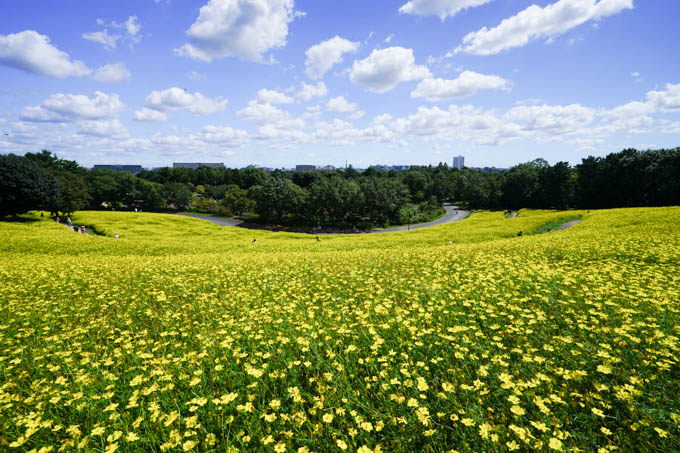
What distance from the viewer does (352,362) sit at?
211 inches

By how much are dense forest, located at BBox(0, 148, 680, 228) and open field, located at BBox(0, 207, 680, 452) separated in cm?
4952

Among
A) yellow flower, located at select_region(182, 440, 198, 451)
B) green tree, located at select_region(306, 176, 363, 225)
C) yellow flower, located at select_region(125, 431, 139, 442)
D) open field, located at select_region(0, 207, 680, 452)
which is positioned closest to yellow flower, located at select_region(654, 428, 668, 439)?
open field, located at select_region(0, 207, 680, 452)

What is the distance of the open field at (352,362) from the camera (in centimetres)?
383

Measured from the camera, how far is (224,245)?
26172 millimetres

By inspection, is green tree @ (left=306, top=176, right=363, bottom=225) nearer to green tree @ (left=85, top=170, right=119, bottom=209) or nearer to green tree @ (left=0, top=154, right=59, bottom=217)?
green tree @ (left=0, top=154, right=59, bottom=217)

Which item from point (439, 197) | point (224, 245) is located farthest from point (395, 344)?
point (439, 197)

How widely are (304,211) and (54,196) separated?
155 feet

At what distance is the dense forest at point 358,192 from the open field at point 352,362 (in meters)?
49.5

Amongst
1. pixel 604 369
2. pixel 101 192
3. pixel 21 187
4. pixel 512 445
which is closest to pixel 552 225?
pixel 604 369

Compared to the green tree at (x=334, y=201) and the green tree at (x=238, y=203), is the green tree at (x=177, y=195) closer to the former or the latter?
the green tree at (x=238, y=203)

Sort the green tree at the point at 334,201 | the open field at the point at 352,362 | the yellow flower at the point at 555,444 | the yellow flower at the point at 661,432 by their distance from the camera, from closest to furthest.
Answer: the yellow flower at the point at 555,444
the yellow flower at the point at 661,432
the open field at the point at 352,362
the green tree at the point at 334,201

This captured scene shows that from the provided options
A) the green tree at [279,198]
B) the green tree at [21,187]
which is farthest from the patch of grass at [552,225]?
the green tree at [21,187]

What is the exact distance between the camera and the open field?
383cm

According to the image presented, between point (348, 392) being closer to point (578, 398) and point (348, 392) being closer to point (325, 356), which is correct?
point (325, 356)
